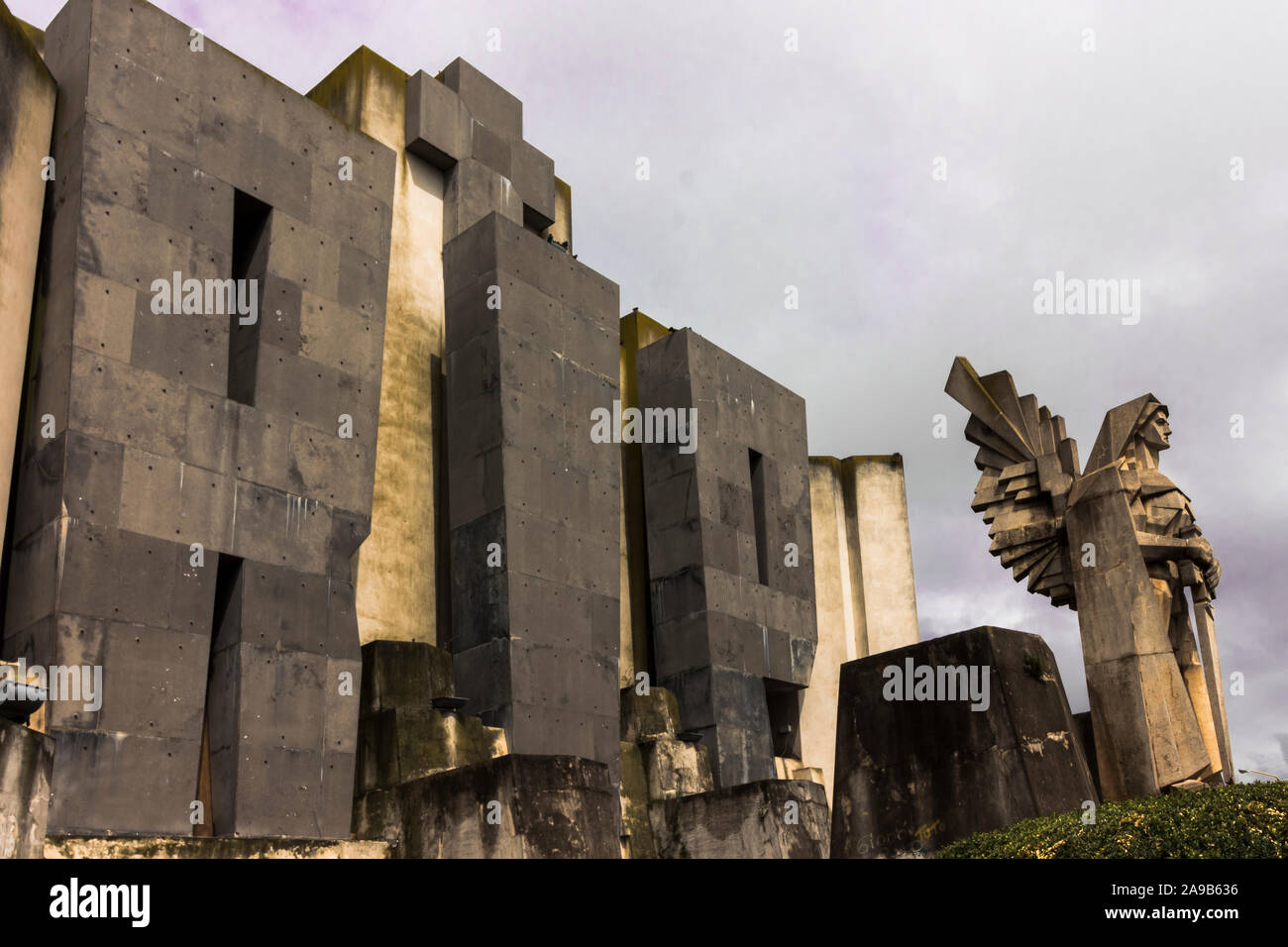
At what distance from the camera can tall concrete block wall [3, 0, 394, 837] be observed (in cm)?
1462

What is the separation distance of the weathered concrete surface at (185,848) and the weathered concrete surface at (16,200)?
3.86 metres

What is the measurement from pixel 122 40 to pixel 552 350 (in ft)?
27.0

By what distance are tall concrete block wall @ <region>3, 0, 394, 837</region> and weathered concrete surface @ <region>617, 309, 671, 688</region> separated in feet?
25.1

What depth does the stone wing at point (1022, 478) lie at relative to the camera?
1619 cm

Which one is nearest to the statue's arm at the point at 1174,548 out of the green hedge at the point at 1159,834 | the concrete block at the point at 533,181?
the green hedge at the point at 1159,834

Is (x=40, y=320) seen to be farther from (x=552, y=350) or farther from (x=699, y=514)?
(x=699, y=514)

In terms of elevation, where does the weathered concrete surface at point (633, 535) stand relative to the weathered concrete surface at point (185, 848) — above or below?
above

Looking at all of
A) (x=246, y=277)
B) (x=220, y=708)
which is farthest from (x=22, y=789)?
(x=246, y=277)

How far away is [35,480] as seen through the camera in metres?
15.0

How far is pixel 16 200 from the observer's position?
15531 mm

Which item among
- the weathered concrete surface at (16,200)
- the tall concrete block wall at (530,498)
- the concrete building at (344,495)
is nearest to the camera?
the concrete building at (344,495)

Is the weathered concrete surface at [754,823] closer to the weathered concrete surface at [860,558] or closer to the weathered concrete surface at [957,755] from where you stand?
the weathered concrete surface at [957,755]

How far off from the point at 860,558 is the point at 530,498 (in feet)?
45.1
